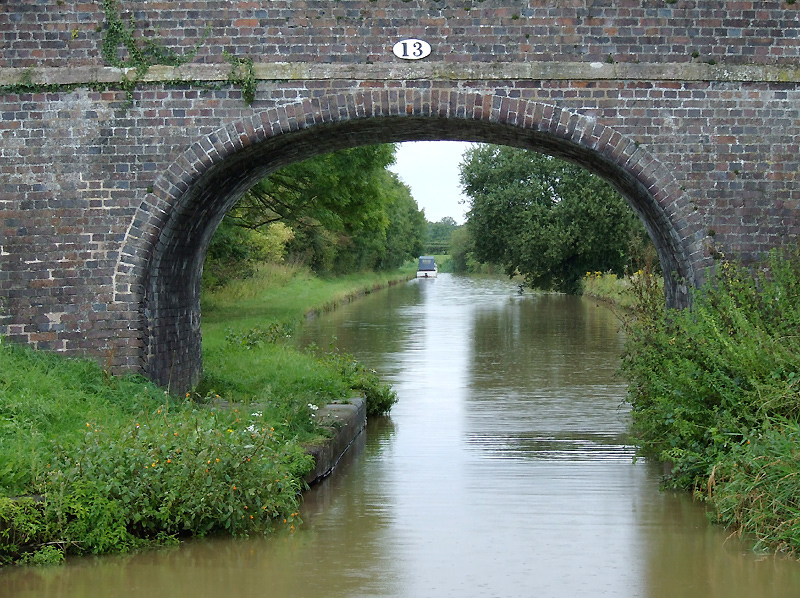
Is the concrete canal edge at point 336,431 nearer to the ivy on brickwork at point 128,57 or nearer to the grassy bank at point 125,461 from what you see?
the grassy bank at point 125,461

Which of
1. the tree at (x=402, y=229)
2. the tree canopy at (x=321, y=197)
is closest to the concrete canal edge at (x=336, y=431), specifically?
the tree canopy at (x=321, y=197)

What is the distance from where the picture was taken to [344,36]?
10.9m

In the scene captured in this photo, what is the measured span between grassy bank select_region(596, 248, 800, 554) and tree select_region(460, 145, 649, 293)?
2961 cm

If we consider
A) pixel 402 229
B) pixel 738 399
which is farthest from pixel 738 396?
pixel 402 229

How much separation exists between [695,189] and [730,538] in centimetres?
408

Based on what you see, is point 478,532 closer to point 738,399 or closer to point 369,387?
point 738,399

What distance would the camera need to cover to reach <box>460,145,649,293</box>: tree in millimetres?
42312

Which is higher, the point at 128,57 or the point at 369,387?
the point at 128,57

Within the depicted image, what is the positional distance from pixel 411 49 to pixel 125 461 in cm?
529

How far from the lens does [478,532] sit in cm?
838

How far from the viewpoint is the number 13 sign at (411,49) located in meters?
10.9

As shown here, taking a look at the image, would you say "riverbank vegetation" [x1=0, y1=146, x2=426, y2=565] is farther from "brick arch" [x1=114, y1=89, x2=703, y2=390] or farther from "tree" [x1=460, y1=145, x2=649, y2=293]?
"tree" [x1=460, y1=145, x2=649, y2=293]

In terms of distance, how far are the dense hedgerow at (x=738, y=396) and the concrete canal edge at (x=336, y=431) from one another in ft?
9.93

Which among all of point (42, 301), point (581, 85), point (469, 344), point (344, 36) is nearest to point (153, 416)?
point (42, 301)
